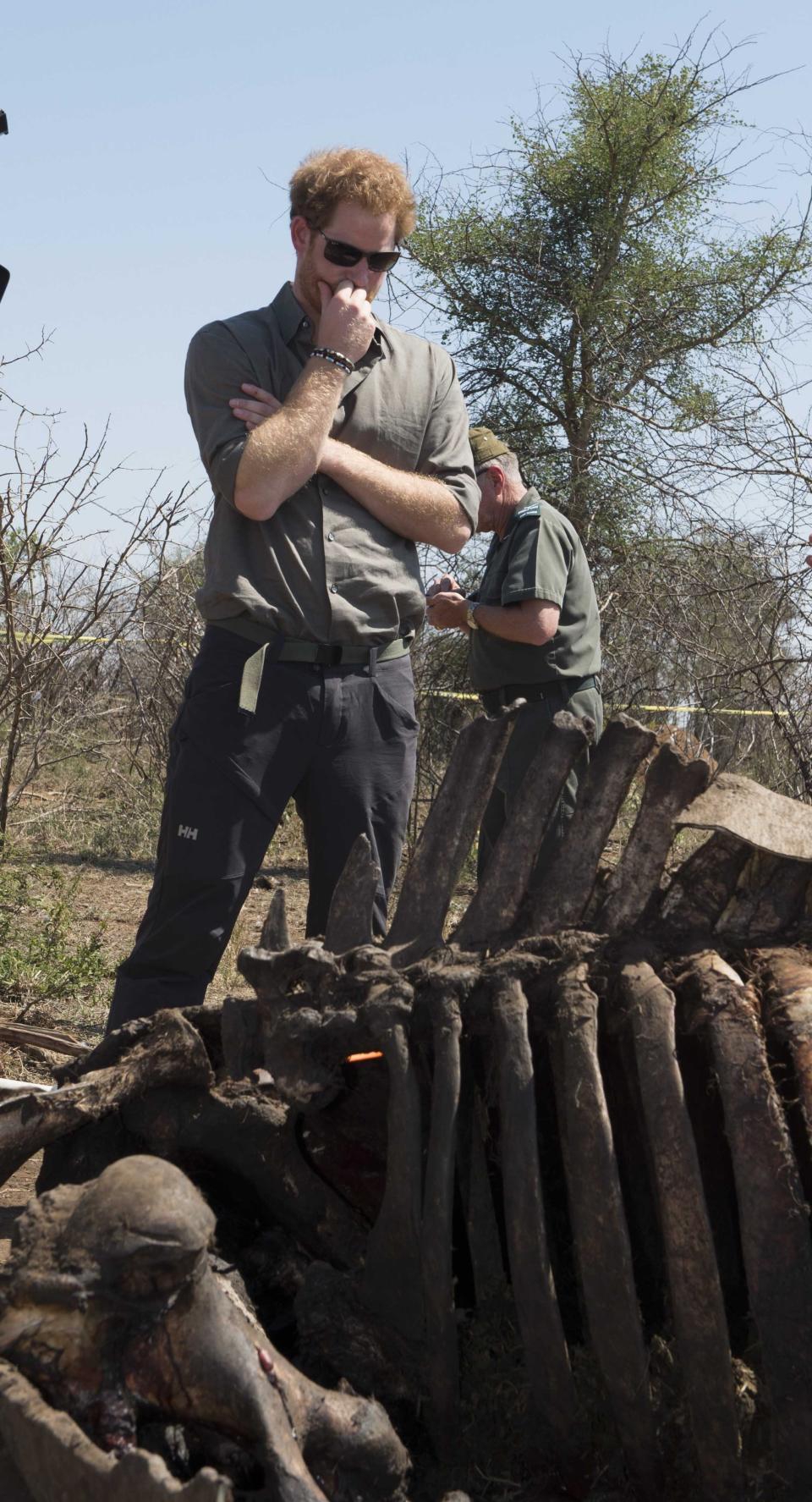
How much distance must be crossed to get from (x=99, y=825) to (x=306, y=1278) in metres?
7.51

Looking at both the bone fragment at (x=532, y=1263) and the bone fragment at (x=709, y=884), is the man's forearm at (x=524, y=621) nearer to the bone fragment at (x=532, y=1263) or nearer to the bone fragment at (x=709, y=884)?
the bone fragment at (x=709, y=884)

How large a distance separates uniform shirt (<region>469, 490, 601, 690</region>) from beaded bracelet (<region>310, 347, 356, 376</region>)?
142 centimetres

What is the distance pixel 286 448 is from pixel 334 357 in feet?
0.92

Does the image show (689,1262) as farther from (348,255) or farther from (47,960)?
(47,960)

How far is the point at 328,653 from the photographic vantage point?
3105 millimetres


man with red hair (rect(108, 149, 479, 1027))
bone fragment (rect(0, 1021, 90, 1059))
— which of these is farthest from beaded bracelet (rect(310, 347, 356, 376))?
bone fragment (rect(0, 1021, 90, 1059))

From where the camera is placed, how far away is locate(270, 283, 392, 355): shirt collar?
10.8ft

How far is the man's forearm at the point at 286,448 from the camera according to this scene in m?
2.97

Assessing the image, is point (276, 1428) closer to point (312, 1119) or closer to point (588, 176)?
point (312, 1119)

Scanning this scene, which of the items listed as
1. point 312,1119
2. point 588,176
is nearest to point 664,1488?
point 312,1119

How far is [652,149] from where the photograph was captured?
13.0 m

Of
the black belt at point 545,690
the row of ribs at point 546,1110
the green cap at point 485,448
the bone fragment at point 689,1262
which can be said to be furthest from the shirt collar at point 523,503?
the bone fragment at point 689,1262

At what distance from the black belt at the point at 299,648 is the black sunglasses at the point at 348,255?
901mm

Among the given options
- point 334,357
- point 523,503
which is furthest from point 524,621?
point 334,357
